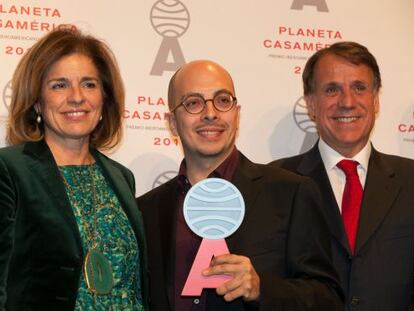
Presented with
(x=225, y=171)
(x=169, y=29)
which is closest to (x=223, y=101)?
(x=225, y=171)

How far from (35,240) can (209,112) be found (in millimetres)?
766

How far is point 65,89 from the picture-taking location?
2.58 m

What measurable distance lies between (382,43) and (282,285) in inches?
77.5

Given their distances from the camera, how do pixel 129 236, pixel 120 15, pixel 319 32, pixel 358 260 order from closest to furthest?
pixel 129 236
pixel 358 260
pixel 120 15
pixel 319 32

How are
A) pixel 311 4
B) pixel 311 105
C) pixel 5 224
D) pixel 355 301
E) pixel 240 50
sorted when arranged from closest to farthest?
1. pixel 5 224
2. pixel 355 301
3. pixel 311 105
4. pixel 240 50
5. pixel 311 4

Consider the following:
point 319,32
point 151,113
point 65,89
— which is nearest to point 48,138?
point 65,89

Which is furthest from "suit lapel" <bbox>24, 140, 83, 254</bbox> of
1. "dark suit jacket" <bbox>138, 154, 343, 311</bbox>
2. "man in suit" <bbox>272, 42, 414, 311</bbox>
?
"man in suit" <bbox>272, 42, 414, 311</bbox>

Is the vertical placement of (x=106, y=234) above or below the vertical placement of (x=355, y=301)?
above

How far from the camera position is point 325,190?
2965 millimetres

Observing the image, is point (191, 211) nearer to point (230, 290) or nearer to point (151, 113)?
point (230, 290)

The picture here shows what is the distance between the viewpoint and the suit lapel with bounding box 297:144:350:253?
2.85 metres

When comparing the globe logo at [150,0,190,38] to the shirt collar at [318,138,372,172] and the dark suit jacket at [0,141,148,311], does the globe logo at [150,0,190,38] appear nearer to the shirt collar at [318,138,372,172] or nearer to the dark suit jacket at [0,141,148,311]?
the shirt collar at [318,138,372,172]

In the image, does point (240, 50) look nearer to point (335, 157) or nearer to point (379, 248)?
point (335, 157)

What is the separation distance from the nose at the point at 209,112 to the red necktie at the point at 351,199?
0.74 metres
